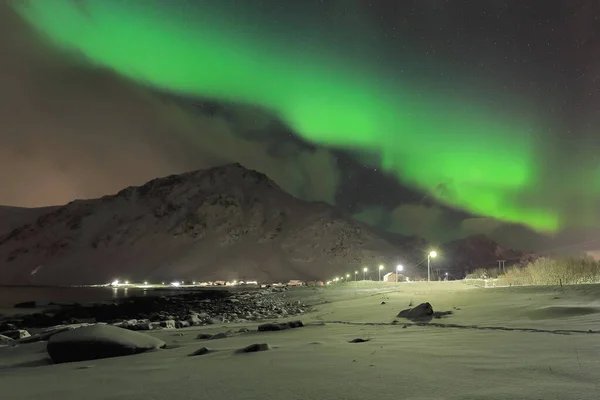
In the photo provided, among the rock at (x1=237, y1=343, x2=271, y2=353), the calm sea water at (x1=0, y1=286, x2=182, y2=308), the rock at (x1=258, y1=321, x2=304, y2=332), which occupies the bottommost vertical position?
the calm sea water at (x1=0, y1=286, x2=182, y2=308)

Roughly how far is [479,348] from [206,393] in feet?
12.6

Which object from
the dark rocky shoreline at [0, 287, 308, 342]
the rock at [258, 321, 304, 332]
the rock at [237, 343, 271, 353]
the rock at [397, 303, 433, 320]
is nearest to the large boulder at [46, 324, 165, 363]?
the rock at [237, 343, 271, 353]

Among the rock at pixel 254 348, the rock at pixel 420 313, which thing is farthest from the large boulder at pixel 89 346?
the rock at pixel 420 313

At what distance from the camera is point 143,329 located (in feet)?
55.6

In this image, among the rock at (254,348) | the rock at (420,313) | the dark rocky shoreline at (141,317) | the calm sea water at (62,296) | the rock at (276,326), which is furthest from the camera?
the calm sea water at (62,296)

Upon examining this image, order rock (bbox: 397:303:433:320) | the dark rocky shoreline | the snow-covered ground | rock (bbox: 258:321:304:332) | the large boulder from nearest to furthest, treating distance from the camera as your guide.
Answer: the snow-covered ground → the large boulder → rock (bbox: 258:321:304:332) → rock (bbox: 397:303:433:320) → the dark rocky shoreline

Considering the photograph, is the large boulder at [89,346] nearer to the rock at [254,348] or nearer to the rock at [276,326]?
the rock at [254,348]

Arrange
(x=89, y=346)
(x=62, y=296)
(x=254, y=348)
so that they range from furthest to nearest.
Answer: 1. (x=62, y=296)
2. (x=89, y=346)
3. (x=254, y=348)

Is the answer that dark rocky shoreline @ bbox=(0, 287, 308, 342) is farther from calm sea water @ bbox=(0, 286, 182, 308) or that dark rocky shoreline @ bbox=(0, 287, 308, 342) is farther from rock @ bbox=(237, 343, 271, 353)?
calm sea water @ bbox=(0, 286, 182, 308)

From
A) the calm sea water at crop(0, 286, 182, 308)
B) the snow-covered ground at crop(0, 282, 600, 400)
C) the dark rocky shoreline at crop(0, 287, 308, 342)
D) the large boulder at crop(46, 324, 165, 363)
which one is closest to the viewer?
the snow-covered ground at crop(0, 282, 600, 400)

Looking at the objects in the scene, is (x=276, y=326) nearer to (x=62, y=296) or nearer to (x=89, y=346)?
(x=89, y=346)

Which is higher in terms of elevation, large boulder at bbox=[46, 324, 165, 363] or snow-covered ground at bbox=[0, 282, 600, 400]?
snow-covered ground at bbox=[0, 282, 600, 400]

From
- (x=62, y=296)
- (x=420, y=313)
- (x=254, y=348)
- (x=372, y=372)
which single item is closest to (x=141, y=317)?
(x=420, y=313)

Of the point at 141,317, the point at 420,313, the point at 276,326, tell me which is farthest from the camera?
the point at 141,317
